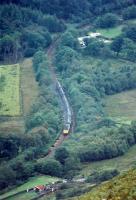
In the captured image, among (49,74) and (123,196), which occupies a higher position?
(123,196)

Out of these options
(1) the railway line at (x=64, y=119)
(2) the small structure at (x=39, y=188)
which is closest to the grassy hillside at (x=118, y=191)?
(1) the railway line at (x=64, y=119)

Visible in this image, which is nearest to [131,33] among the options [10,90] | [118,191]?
[10,90]

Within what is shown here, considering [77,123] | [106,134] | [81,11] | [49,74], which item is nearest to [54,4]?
[81,11]

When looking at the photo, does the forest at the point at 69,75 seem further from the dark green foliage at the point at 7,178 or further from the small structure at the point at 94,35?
the small structure at the point at 94,35

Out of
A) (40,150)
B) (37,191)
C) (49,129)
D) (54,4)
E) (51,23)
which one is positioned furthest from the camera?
(54,4)

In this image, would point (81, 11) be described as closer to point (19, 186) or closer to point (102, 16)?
point (102, 16)

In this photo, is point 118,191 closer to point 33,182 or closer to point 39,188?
point 39,188

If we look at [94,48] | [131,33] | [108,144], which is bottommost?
[108,144]
